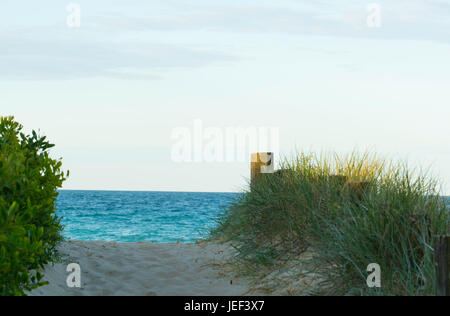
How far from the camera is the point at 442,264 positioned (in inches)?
180

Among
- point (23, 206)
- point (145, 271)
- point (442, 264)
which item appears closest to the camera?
point (442, 264)

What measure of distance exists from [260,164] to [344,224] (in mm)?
4307

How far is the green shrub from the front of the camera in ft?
15.3

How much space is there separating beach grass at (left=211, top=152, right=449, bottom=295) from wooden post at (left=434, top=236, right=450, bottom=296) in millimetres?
448

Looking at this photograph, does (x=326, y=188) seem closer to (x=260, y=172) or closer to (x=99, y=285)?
(x=260, y=172)

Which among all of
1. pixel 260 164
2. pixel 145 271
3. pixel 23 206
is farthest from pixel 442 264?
pixel 260 164
